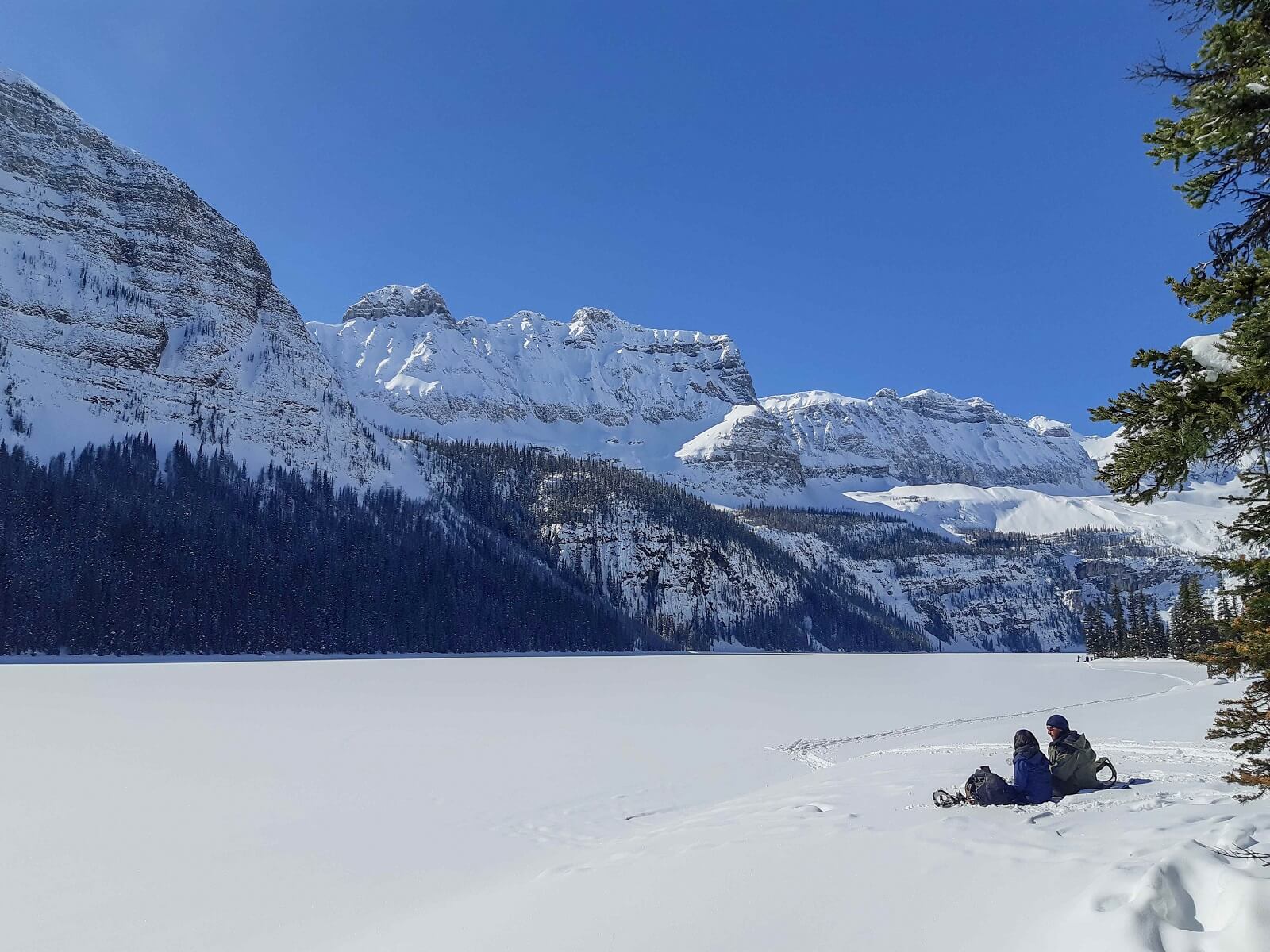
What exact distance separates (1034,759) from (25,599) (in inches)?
4006

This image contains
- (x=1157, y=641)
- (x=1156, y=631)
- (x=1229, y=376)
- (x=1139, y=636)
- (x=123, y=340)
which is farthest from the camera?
(x=123, y=340)

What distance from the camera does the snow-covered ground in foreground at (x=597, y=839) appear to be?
607 cm

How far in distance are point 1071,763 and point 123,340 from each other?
198196 mm

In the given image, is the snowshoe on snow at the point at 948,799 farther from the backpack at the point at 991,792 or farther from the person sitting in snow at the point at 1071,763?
the person sitting in snow at the point at 1071,763

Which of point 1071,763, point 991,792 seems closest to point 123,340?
point 991,792

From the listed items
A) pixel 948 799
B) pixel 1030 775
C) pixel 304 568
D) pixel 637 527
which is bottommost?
pixel 948 799

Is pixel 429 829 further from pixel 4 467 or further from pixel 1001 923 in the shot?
pixel 4 467

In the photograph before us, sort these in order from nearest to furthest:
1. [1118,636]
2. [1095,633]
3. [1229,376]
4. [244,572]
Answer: [1229,376], [1118,636], [244,572], [1095,633]

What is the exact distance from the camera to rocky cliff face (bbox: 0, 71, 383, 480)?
144625mm

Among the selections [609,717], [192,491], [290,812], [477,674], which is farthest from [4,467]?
[290,812]

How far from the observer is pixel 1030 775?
9.78 meters

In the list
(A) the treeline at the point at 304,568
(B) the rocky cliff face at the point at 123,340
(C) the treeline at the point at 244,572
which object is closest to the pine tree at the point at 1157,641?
(A) the treeline at the point at 304,568

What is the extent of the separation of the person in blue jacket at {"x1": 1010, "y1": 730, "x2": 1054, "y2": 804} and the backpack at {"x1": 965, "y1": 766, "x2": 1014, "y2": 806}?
141mm

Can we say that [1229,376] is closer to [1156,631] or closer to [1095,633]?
[1156,631]
